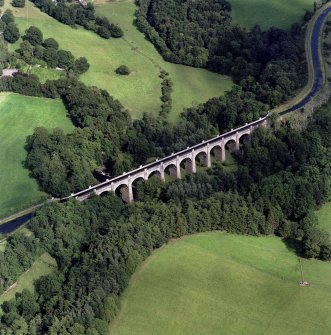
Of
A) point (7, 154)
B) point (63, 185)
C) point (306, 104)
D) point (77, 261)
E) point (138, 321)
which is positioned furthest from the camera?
point (306, 104)

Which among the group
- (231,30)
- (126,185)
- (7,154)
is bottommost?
(7,154)

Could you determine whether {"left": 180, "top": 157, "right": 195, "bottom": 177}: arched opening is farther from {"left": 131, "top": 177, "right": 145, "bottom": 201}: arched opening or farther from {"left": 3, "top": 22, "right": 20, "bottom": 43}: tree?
{"left": 3, "top": 22, "right": 20, "bottom": 43}: tree

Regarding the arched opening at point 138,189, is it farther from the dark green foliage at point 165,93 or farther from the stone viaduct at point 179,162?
the dark green foliage at point 165,93

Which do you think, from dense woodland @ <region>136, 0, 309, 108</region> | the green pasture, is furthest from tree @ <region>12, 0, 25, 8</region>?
dense woodland @ <region>136, 0, 309, 108</region>

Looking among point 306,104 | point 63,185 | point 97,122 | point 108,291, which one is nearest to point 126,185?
point 63,185

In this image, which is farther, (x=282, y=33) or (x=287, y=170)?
(x=282, y=33)

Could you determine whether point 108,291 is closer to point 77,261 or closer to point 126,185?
point 77,261

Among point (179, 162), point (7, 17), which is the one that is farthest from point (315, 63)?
point (7, 17)

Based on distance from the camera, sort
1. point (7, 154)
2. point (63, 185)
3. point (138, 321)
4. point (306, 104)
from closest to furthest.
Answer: point (138, 321) < point (63, 185) < point (7, 154) < point (306, 104)
